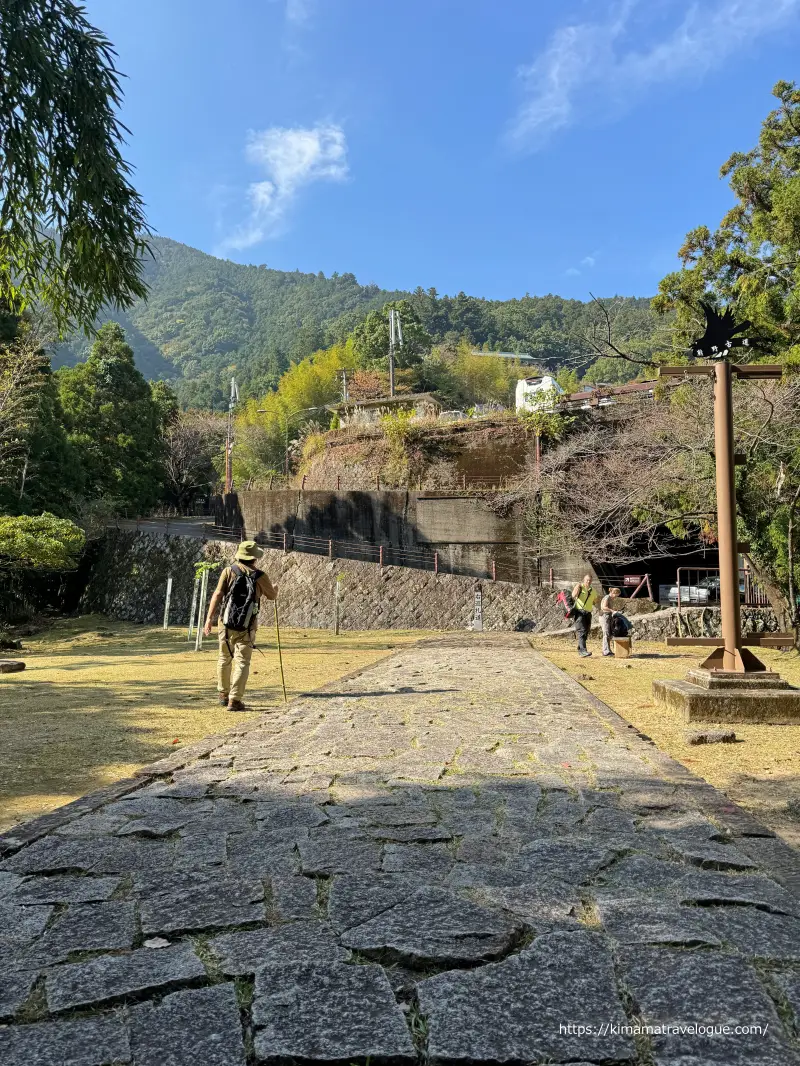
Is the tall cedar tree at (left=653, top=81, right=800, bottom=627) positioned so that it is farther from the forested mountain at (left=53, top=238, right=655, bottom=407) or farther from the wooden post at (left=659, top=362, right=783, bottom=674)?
the wooden post at (left=659, top=362, right=783, bottom=674)

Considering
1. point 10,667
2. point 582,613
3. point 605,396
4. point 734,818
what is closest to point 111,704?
point 10,667

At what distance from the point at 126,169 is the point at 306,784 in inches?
221

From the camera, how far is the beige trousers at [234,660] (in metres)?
7.05

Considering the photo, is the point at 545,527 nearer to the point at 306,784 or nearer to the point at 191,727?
the point at 191,727

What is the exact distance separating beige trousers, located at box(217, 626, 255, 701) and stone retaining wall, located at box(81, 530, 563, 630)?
12.7 metres

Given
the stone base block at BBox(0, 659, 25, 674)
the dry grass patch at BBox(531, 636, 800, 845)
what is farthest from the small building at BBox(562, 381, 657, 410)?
the stone base block at BBox(0, 659, 25, 674)

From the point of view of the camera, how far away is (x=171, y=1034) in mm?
1729

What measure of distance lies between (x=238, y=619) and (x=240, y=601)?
0.17 m

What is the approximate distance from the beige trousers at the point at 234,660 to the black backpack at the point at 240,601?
9 cm

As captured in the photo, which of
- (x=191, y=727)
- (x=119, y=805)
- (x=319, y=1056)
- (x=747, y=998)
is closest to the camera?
(x=319, y=1056)

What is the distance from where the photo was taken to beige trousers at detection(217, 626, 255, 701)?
7.05m

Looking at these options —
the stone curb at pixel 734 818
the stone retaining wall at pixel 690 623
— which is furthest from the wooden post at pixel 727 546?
the stone retaining wall at pixel 690 623

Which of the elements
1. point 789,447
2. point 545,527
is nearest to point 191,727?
point 789,447

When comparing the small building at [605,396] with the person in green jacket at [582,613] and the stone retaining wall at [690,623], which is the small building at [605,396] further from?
the person in green jacket at [582,613]
